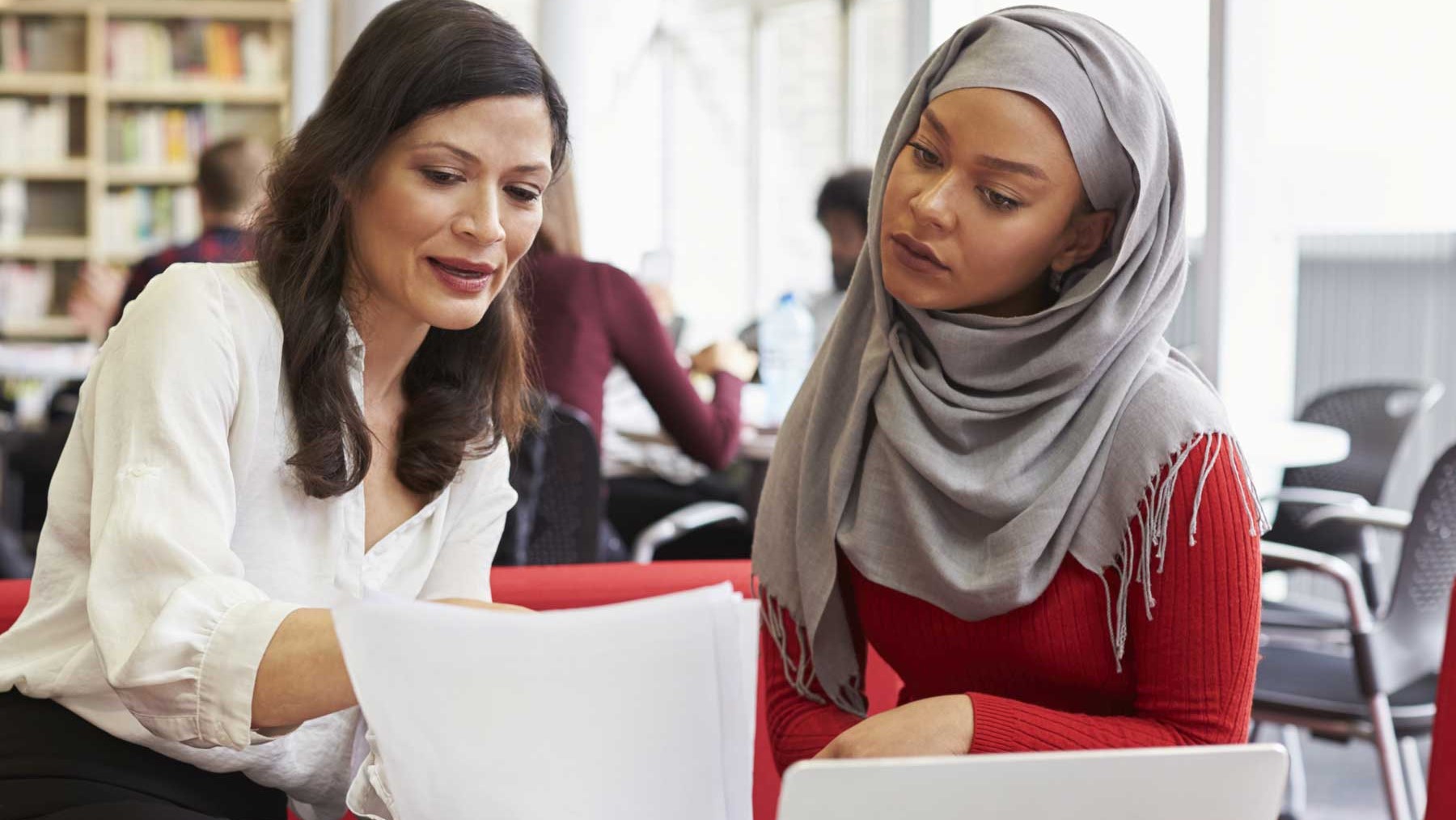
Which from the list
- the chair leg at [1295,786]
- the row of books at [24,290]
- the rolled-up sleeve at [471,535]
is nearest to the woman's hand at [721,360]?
the chair leg at [1295,786]

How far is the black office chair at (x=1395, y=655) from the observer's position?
2271 mm

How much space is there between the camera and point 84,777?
1.25 metres

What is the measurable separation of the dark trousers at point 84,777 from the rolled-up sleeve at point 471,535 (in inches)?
10.9

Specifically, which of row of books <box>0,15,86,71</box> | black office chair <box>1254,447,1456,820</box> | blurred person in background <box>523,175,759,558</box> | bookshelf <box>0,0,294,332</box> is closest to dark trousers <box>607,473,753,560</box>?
blurred person in background <box>523,175,759,558</box>

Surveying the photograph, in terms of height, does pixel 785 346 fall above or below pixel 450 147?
below

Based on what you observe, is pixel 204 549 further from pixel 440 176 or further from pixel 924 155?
pixel 924 155

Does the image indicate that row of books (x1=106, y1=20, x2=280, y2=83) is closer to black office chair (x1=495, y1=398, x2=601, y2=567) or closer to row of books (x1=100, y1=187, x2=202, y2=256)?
row of books (x1=100, y1=187, x2=202, y2=256)

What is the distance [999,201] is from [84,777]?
0.93 metres

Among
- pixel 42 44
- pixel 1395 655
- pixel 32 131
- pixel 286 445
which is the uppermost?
pixel 42 44

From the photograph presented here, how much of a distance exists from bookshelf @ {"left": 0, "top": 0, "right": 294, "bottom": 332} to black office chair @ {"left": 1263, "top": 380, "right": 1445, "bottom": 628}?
197 inches

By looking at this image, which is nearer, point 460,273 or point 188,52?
point 460,273

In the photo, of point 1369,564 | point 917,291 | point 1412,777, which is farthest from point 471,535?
point 1369,564

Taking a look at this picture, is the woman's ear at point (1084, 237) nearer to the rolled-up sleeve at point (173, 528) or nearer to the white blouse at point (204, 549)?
the white blouse at point (204, 549)

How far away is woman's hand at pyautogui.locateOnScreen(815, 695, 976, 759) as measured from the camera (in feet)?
3.91
